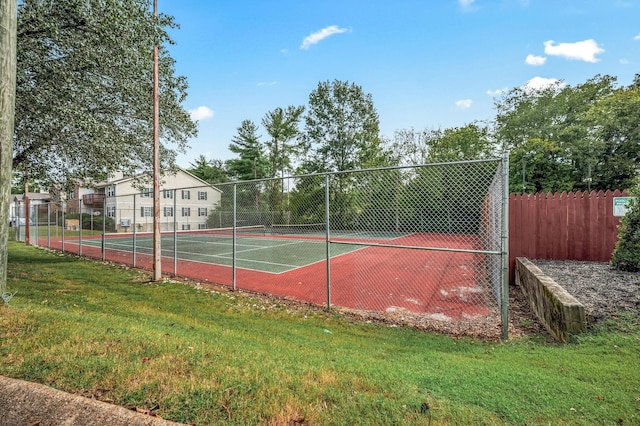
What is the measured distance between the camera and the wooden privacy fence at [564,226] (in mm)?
7273

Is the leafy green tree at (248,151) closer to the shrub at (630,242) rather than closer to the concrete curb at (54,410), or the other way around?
the shrub at (630,242)

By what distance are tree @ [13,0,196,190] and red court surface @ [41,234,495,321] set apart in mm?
3987

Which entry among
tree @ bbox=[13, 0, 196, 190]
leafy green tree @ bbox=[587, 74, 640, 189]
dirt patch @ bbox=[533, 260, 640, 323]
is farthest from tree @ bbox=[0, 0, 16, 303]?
leafy green tree @ bbox=[587, 74, 640, 189]

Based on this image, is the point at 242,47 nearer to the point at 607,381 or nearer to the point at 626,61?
the point at 607,381

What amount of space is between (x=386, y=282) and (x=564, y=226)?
4546 mm

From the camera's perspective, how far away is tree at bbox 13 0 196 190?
22.1ft

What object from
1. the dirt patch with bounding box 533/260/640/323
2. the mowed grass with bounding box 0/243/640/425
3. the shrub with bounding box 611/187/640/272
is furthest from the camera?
the shrub with bounding box 611/187/640/272

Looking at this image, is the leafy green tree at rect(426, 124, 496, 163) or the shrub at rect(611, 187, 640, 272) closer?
the shrub at rect(611, 187, 640, 272)

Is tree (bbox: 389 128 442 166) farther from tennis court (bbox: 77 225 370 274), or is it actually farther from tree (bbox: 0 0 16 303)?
tree (bbox: 0 0 16 303)

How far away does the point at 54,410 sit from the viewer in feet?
6.26

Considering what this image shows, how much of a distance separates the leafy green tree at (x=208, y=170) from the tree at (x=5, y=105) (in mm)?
46520

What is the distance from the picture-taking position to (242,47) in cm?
1145

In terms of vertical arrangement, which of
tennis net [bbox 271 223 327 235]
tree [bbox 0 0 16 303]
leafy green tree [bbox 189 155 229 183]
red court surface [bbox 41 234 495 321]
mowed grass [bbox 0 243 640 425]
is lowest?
red court surface [bbox 41 234 495 321]

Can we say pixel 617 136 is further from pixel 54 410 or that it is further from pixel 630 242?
pixel 54 410
